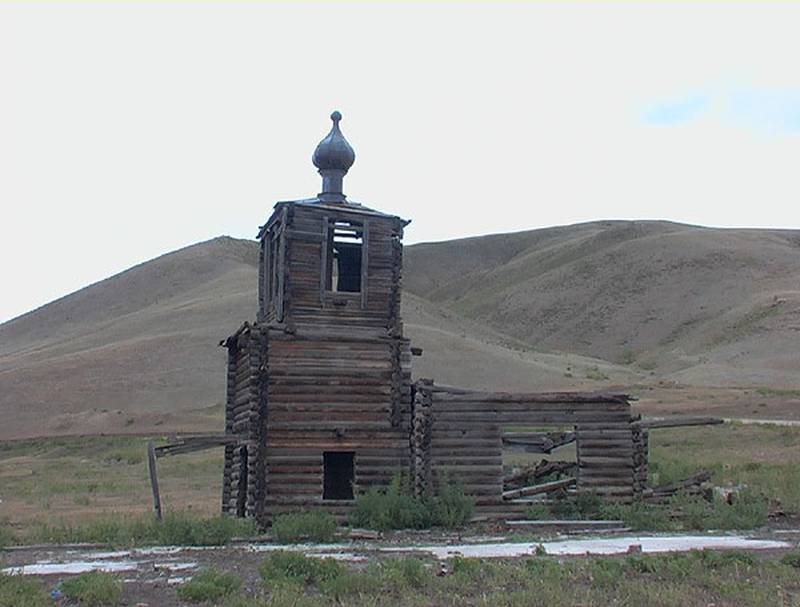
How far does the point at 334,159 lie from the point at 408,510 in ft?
27.2

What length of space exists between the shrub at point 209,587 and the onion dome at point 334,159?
44.0ft

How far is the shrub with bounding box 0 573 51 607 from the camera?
1167cm

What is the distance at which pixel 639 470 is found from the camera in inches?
940

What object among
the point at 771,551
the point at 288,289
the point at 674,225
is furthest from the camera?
the point at 674,225

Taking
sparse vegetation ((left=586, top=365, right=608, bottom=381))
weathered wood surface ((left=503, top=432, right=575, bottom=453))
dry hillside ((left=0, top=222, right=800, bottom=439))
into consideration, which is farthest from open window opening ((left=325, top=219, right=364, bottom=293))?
sparse vegetation ((left=586, top=365, right=608, bottom=381))

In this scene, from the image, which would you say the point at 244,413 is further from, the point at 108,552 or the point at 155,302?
the point at 155,302

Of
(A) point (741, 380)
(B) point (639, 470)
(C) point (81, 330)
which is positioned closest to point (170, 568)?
(B) point (639, 470)

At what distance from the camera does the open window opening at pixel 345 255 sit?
24188 millimetres

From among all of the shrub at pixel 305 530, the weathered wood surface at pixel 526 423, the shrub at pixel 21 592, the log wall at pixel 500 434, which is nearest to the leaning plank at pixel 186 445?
the shrub at pixel 305 530

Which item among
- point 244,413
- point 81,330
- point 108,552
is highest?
point 81,330

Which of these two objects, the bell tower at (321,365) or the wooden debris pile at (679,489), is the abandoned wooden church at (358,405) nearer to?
the bell tower at (321,365)

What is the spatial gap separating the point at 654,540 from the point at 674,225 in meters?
165

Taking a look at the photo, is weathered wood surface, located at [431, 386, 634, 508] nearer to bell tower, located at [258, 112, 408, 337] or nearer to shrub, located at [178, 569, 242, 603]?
bell tower, located at [258, 112, 408, 337]

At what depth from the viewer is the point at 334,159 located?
25234 millimetres
